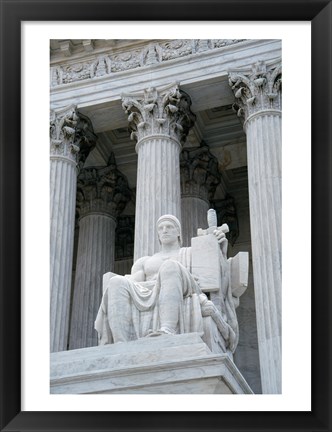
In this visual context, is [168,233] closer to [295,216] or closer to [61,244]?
[295,216]

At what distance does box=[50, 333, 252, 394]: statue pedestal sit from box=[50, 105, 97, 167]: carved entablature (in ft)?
36.1

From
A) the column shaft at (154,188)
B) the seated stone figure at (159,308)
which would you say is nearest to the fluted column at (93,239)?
the column shaft at (154,188)

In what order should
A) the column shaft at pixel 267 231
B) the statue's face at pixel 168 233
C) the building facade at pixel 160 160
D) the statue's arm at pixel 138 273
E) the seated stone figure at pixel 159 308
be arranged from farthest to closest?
the building facade at pixel 160 160, the column shaft at pixel 267 231, the statue's face at pixel 168 233, the statue's arm at pixel 138 273, the seated stone figure at pixel 159 308

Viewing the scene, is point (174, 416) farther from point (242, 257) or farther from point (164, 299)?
point (242, 257)

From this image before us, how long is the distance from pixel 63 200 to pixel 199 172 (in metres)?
4.51

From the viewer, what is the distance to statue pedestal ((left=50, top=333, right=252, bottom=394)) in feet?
41.8

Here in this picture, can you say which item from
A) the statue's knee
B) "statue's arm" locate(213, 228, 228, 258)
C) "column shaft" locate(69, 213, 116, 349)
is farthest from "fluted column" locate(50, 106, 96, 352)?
the statue's knee

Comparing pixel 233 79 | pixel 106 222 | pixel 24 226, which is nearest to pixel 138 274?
pixel 24 226

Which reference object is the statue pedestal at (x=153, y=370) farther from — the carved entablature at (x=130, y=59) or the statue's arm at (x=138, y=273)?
the carved entablature at (x=130, y=59)

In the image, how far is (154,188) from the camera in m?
22.3

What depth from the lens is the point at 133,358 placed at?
13438mm

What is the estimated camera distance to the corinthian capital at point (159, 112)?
23.5 m

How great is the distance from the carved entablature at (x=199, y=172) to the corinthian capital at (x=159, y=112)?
2.13 metres

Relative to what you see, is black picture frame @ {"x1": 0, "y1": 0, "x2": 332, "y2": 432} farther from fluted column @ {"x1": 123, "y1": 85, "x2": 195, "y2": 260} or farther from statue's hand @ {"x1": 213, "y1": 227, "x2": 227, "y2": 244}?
fluted column @ {"x1": 123, "y1": 85, "x2": 195, "y2": 260}
